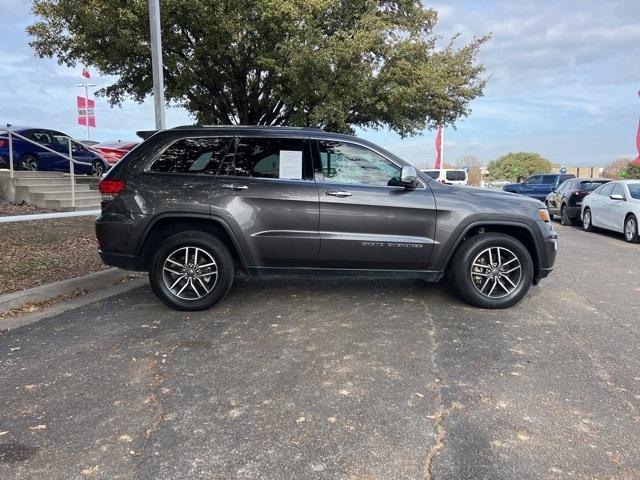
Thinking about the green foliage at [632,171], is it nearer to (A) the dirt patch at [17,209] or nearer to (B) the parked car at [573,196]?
(B) the parked car at [573,196]

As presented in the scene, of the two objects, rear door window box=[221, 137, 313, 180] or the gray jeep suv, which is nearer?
the gray jeep suv

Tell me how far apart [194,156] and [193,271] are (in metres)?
1.18

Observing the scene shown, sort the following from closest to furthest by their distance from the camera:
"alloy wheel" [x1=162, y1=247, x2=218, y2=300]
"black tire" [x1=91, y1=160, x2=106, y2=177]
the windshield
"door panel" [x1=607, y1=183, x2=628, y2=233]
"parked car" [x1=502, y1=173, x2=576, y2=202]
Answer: "alloy wheel" [x1=162, y1=247, x2=218, y2=300] < "door panel" [x1=607, y1=183, x2=628, y2=233] < the windshield < "black tire" [x1=91, y1=160, x2=106, y2=177] < "parked car" [x1=502, y1=173, x2=576, y2=202]

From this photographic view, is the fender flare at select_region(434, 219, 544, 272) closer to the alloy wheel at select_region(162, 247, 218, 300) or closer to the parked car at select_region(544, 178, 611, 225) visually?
the alloy wheel at select_region(162, 247, 218, 300)

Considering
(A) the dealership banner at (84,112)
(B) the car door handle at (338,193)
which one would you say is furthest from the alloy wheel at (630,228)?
(A) the dealership banner at (84,112)

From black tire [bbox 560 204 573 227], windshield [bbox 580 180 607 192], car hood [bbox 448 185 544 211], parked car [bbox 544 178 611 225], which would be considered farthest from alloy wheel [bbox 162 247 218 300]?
windshield [bbox 580 180 607 192]

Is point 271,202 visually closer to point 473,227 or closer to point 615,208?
point 473,227

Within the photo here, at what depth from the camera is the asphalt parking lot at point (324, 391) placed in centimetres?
276

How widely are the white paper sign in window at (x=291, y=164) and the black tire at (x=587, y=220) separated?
37.6 feet

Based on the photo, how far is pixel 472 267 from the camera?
5.45m

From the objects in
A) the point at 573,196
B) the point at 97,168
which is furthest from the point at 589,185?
the point at 97,168

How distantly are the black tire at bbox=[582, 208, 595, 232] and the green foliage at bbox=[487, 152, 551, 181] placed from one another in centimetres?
3865

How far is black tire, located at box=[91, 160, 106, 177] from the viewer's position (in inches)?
675

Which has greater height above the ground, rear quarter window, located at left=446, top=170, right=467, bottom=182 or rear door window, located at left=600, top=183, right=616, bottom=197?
rear quarter window, located at left=446, top=170, right=467, bottom=182
